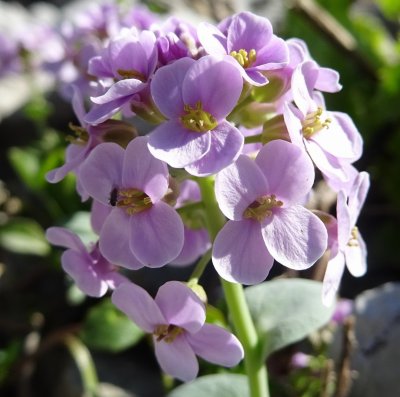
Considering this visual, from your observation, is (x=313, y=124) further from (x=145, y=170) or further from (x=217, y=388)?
(x=217, y=388)

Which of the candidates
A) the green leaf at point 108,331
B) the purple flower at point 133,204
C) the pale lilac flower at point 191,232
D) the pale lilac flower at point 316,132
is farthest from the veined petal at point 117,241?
the green leaf at point 108,331

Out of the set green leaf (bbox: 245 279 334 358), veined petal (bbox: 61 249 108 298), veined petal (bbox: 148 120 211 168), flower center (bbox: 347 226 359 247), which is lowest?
green leaf (bbox: 245 279 334 358)

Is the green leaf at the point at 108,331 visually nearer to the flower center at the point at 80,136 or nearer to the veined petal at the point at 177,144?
the flower center at the point at 80,136

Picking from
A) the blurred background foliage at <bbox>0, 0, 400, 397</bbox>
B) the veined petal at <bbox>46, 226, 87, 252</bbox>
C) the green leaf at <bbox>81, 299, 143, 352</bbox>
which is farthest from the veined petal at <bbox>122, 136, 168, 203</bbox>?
the green leaf at <bbox>81, 299, 143, 352</bbox>

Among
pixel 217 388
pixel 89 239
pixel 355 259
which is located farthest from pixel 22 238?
pixel 355 259

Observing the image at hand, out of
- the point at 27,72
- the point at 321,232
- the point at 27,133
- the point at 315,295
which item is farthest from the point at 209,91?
the point at 27,133

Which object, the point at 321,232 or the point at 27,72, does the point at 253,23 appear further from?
the point at 27,72

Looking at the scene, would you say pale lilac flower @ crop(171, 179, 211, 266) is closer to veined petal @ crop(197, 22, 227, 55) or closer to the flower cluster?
the flower cluster
